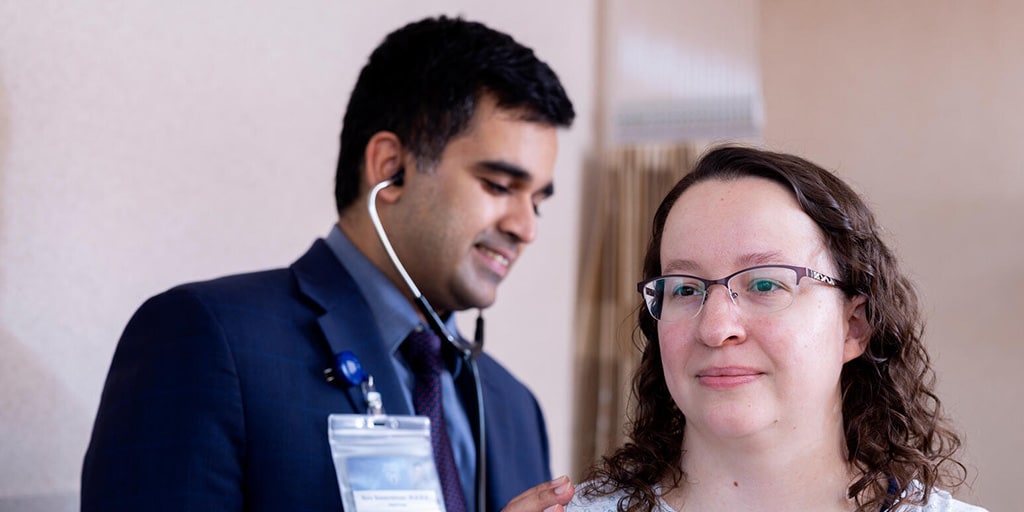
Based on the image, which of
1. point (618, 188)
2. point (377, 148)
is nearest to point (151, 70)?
point (377, 148)

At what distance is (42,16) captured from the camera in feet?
7.25

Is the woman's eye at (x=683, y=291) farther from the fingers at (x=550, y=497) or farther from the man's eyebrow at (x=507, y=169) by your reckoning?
the man's eyebrow at (x=507, y=169)

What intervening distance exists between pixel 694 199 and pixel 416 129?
981mm

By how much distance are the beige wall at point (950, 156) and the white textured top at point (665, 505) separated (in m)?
2.87

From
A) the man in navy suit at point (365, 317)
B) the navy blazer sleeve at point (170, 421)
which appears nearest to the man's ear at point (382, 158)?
the man in navy suit at point (365, 317)

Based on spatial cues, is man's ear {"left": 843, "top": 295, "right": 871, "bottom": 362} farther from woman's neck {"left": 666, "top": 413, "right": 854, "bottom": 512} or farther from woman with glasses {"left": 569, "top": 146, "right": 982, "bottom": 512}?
woman's neck {"left": 666, "top": 413, "right": 854, "bottom": 512}

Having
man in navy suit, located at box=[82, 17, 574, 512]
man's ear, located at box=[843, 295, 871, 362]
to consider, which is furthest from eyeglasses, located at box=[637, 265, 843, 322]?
man in navy suit, located at box=[82, 17, 574, 512]

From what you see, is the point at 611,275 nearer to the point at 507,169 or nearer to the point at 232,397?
the point at 507,169

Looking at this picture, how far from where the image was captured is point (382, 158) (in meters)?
2.29

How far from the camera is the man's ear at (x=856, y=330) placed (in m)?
1.44

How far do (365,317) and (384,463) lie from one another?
12.1 inches

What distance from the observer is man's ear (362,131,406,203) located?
2.28 metres

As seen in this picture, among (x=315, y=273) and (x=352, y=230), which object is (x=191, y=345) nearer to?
(x=315, y=273)

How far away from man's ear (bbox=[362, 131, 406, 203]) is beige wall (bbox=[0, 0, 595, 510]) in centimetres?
54
